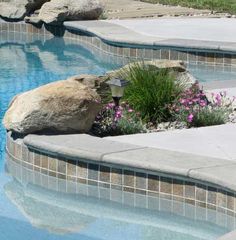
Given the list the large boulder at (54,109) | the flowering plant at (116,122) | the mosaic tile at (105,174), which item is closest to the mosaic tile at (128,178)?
the mosaic tile at (105,174)

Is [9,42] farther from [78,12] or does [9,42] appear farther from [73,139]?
[73,139]

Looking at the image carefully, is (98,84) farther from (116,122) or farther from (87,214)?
(87,214)

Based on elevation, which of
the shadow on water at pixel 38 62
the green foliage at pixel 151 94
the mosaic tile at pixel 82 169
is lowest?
the shadow on water at pixel 38 62

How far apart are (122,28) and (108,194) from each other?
9.76m

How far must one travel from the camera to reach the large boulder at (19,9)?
19.9m

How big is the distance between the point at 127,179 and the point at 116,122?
5.12 feet

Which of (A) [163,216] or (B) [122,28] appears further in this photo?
(B) [122,28]

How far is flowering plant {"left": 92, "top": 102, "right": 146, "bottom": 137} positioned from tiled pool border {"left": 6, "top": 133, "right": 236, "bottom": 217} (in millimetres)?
895

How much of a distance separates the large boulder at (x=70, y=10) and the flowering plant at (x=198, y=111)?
9.12 metres

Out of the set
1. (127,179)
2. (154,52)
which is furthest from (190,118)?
(154,52)

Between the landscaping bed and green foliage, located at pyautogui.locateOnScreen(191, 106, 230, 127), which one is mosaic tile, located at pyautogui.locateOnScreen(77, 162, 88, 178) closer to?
the landscaping bed

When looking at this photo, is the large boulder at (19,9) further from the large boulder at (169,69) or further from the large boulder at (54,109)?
the large boulder at (54,109)

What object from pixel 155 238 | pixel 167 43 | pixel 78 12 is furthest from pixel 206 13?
pixel 155 238

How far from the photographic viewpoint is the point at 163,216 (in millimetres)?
7430
